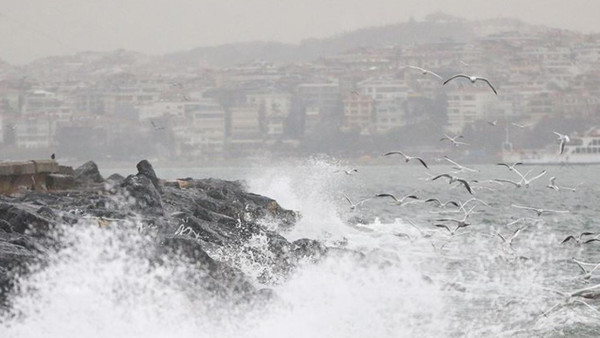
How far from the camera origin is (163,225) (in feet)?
44.5

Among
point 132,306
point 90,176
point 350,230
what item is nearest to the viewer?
point 132,306

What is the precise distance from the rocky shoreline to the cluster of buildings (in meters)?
81.5

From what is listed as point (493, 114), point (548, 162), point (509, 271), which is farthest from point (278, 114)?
point (509, 271)

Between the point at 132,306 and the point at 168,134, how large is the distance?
355 feet

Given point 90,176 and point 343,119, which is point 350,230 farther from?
point 343,119

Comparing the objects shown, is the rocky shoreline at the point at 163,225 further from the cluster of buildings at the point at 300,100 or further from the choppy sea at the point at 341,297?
the cluster of buildings at the point at 300,100

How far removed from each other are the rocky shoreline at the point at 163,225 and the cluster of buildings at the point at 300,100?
81455 mm

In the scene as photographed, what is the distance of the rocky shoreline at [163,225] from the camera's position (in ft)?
36.8

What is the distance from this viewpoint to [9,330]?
9.46 meters

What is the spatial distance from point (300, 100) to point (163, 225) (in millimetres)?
117674

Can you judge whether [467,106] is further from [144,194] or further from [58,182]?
[144,194]

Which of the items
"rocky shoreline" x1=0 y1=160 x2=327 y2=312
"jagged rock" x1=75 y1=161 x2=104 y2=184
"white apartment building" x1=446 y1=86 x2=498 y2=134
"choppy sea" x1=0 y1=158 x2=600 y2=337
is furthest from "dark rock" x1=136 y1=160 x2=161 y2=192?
"white apartment building" x1=446 y1=86 x2=498 y2=134

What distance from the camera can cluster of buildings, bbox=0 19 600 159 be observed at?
383 feet

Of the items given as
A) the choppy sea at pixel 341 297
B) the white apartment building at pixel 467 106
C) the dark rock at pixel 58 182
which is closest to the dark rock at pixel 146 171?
the dark rock at pixel 58 182
